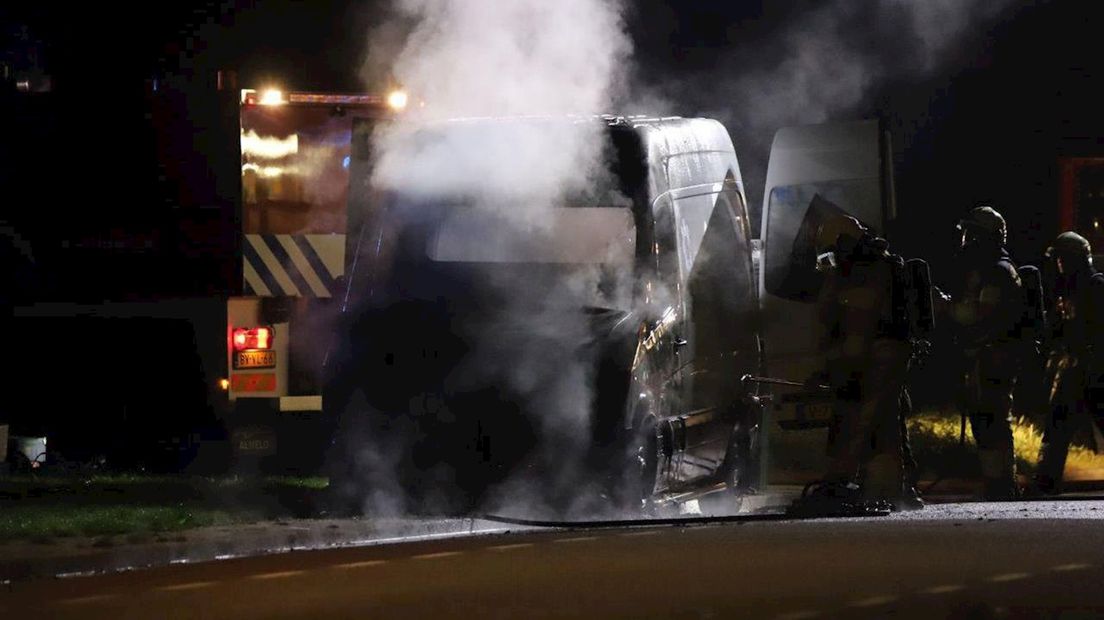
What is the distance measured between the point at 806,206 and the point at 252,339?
419 centimetres

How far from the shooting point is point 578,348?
486 inches

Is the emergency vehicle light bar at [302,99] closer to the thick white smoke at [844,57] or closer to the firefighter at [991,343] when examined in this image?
the firefighter at [991,343]

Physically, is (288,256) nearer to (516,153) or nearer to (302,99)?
(302,99)

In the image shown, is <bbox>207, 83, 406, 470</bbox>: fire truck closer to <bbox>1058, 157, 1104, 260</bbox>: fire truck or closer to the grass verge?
the grass verge

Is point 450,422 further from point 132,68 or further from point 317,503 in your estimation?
point 132,68

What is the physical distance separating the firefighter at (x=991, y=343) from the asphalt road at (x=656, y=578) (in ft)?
6.23

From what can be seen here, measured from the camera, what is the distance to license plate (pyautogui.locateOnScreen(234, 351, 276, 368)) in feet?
50.3

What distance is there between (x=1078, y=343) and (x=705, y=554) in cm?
520

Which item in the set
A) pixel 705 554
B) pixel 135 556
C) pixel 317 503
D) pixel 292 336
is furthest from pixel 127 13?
pixel 705 554

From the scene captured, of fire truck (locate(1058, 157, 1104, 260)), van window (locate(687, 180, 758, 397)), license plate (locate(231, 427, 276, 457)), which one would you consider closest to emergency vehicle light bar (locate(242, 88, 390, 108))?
license plate (locate(231, 427, 276, 457))

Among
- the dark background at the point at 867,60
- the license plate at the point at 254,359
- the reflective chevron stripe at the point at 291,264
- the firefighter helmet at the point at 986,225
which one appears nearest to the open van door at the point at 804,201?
the firefighter helmet at the point at 986,225

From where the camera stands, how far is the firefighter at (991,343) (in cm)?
1416

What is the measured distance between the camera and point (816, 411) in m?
13.7

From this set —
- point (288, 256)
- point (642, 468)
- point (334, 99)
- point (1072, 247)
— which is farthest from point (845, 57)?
point (642, 468)
